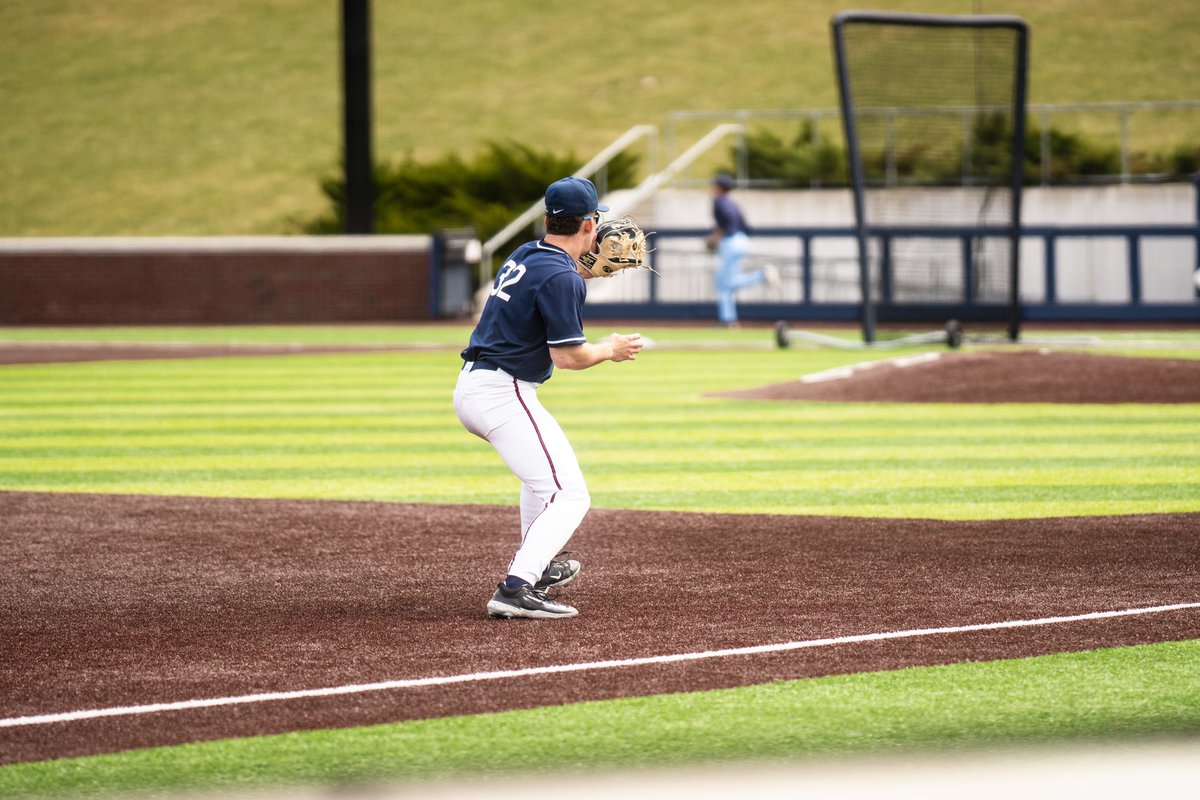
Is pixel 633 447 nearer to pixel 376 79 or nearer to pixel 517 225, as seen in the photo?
pixel 517 225

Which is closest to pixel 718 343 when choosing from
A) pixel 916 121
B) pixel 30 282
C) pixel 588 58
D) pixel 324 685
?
pixel 916 121

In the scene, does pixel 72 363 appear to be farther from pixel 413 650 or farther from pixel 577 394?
pixel 413 650

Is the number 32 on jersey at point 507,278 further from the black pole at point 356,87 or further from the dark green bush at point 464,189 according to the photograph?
the dark green bush at point 464,189

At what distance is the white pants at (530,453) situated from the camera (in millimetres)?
6492

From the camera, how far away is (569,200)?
6.42 m

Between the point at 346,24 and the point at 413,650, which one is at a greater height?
the point at 346,24

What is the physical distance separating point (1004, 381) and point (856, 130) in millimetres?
4966

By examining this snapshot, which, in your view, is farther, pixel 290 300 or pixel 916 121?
pixel 290 300

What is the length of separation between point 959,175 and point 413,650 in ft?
67.3

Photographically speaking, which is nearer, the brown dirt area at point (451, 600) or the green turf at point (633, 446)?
the brown dirt area at point (451, 600)

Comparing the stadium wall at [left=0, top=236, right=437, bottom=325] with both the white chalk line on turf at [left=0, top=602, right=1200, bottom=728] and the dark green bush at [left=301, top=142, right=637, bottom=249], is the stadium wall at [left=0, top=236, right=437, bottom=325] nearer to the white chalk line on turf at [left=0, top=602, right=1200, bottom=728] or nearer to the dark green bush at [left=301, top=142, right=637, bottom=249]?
the dark green bush at [left=301, top=142, right=637, bottom=249]

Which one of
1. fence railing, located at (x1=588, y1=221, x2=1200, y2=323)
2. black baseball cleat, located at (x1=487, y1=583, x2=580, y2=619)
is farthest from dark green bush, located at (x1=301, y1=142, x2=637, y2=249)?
black baseball cleat, located at (x1=487, y1=583, x2=580, y2=619)

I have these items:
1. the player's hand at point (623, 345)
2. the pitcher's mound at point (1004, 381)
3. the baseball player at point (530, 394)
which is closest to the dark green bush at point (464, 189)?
the pitcher's mound at point (1004, 381)

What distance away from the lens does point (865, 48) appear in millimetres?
19625
